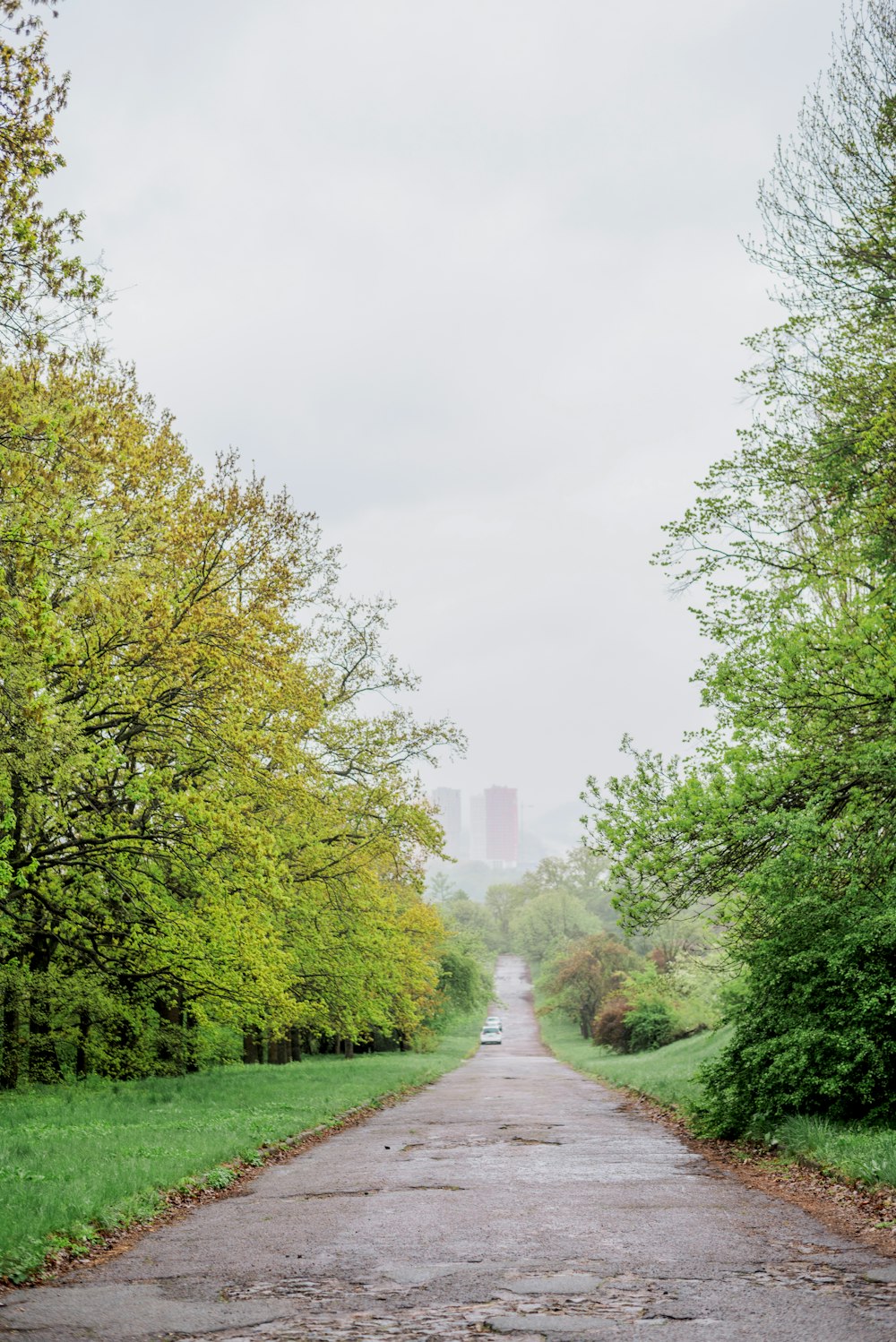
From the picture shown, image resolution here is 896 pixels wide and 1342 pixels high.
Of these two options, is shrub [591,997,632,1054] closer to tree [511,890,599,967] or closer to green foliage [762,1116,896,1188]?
green foliage [762,1116,896,1188]

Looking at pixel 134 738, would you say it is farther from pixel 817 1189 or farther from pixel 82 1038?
pixel 817 1189

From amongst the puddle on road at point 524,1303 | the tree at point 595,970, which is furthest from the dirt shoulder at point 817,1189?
the tree at point 595,970

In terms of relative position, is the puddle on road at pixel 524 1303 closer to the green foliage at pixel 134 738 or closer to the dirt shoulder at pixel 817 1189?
the dirt shoulder at pixel 817 1189

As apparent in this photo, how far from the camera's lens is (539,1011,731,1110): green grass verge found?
22.1 metres

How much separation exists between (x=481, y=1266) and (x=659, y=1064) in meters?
29.8

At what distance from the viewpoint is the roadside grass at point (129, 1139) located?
863 cm

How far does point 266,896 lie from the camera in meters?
19.5

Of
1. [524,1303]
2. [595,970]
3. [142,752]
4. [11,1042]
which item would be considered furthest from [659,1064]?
[524,1303]

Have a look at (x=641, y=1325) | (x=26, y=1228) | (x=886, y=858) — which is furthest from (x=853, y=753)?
(x=26, y=1228)

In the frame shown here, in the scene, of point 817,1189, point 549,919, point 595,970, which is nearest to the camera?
point 817,1189

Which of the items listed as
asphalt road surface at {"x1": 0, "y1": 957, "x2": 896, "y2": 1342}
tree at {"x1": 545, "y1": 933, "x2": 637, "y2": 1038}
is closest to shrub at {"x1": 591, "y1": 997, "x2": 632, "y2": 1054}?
tree at {"x1": 545, "y1": 933, "x2": 637, "y2": 1038}

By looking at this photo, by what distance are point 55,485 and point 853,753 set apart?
10636 mm

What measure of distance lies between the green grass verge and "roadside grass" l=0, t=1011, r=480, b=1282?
6.25 metres

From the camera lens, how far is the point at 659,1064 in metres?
35.1
